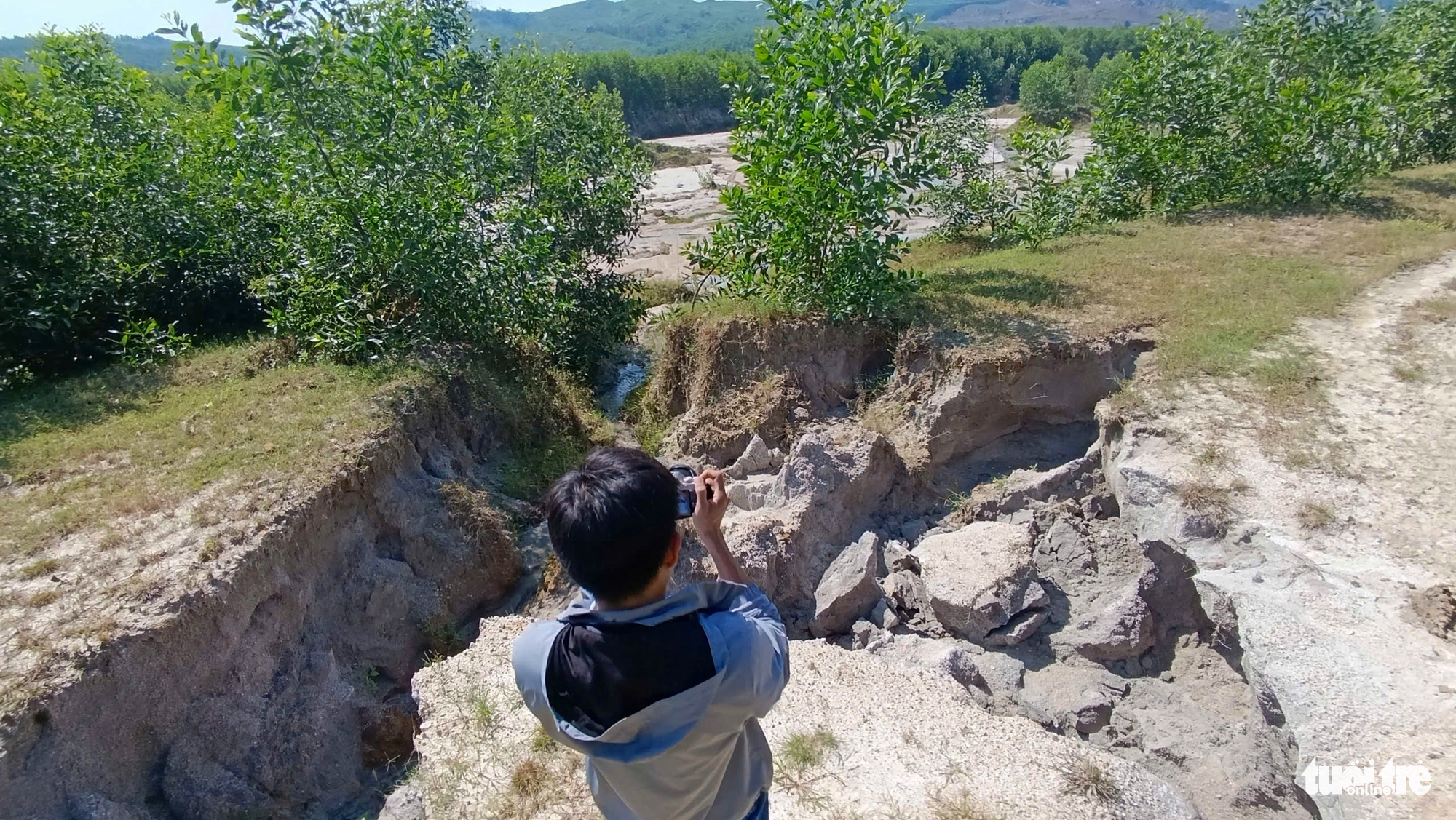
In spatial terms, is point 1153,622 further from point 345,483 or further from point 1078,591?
point 345,483

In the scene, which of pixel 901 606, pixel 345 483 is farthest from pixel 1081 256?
pixel 345 483

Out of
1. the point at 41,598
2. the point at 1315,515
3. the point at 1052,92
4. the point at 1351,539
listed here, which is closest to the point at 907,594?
the point at 1315,515

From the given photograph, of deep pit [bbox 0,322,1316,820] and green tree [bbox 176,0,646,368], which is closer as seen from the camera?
deep pit [bbox 0,322,1316,820]

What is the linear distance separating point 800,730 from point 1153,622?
238 centimetres

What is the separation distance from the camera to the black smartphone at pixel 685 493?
191 centimetres

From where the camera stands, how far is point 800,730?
12.6 ft

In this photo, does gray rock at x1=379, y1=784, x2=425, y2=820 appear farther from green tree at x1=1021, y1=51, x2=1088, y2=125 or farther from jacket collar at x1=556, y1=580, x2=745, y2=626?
green tree at x1=1021, y1=51, x2=1088, y2=125

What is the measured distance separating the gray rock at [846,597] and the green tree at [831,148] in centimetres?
257

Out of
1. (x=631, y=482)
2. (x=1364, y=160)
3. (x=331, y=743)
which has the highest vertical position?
(x=631, y=482)

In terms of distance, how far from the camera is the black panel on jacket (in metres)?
1.81

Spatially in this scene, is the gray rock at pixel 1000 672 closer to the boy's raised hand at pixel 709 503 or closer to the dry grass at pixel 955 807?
the dry grass at pixel 955 807

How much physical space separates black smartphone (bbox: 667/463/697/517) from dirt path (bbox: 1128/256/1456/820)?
3.11 metres

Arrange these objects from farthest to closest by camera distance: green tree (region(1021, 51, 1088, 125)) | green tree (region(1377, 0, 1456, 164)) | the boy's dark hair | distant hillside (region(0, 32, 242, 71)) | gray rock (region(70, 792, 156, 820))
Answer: distant hillside (region(0, 32, 242, 71)), green tree (region(1021, 51, 1088, 125)), green tree (region(1377, 0, 1456, 164)), gray rock (region(70, 792, 156, 820)), the boy's dark hair

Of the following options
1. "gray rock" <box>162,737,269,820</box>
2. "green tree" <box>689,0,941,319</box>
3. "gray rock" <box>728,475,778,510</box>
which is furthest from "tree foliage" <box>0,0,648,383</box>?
"gray rock" <box>162,737,269,820</box>
